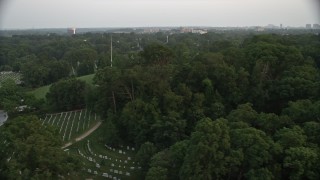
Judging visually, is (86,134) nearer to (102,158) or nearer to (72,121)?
(72,121)

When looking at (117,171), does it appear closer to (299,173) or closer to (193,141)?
(193,141)

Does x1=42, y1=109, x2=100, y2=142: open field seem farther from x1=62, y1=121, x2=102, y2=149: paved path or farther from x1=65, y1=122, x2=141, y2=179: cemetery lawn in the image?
x1=65, y1=122, x2=141, y2=179: cemetery lawn

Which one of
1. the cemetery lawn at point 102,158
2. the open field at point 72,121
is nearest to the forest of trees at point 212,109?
the cemetery lawn at point 102,158

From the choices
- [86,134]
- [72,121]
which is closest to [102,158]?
[86,134]

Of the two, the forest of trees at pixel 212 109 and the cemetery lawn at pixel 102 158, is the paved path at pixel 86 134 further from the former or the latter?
the forest of trees at pixel 212 109

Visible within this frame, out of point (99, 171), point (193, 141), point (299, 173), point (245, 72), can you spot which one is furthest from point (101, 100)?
point (299, 173)

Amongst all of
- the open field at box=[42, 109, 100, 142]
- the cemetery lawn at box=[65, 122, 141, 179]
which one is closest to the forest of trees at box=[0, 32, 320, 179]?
the cemetery lawn at box=[65, 122, 141, 179]

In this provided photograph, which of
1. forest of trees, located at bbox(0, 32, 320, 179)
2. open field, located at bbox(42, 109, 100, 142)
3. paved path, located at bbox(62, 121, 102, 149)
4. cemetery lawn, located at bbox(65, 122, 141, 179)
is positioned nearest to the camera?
forest of trees, located at bbox(0, 32, 320, 179)
